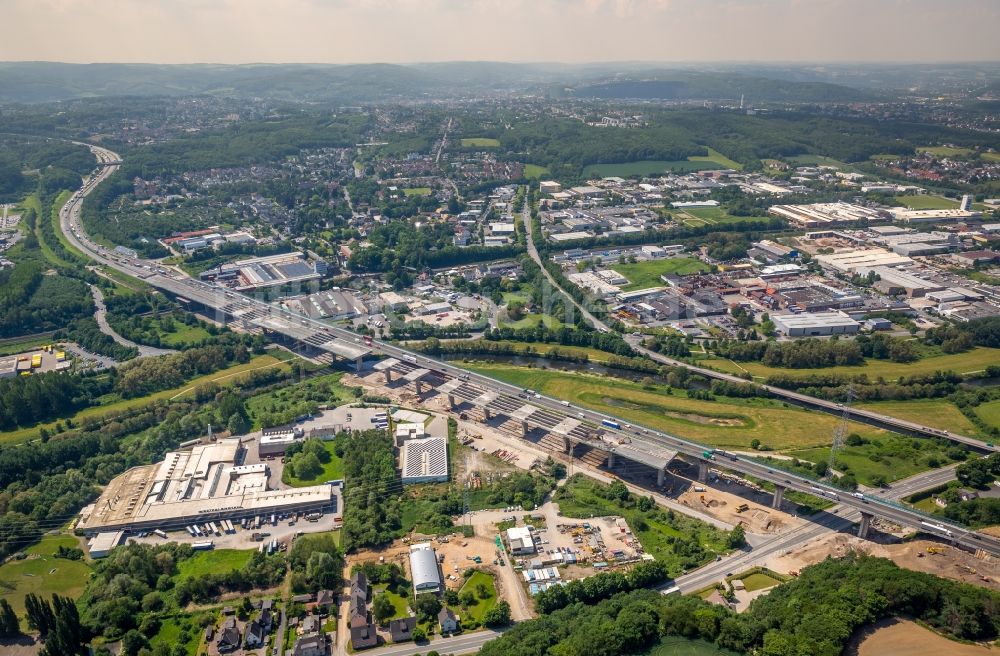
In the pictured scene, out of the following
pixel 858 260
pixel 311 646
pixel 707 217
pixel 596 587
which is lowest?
pixel 311 646

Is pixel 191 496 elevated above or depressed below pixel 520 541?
above

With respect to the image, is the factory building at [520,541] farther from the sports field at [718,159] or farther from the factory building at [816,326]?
the sports field at [718,159]

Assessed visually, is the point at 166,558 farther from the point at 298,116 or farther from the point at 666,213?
the point at 298,116

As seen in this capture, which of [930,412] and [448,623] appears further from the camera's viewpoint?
[930,412]

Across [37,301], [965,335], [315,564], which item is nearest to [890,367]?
[965,335]

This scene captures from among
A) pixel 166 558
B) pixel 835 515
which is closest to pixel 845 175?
pixel 835 515

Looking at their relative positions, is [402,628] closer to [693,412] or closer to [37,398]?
[693,412]

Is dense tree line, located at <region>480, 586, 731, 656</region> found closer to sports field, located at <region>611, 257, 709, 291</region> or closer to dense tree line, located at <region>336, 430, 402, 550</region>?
dense tree line, located at <region>336, 430, 402, 550</region>
